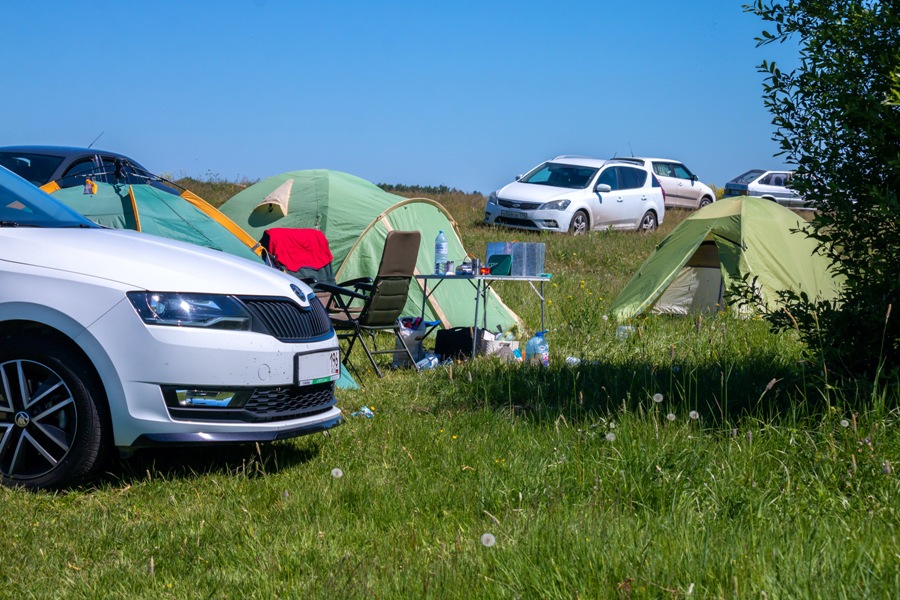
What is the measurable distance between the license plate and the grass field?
0.46 m

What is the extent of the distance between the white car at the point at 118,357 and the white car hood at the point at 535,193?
14.1 metres

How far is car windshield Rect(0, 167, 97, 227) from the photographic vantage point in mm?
5160

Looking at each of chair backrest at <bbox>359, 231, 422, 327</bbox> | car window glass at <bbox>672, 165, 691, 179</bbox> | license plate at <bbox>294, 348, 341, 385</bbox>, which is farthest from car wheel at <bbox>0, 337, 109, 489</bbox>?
car window glass at <bbox>672, 165, 691, 179</bbox>

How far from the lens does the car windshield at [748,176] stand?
101ft

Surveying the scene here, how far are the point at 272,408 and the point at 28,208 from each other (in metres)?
1.80

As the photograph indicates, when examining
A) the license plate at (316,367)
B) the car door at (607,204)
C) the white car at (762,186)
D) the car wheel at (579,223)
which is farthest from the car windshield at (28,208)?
the white car at (762,186)

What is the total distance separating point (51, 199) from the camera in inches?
220

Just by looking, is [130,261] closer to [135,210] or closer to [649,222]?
[135,210]

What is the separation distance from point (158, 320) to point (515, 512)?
186 cm

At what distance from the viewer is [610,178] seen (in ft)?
65.7

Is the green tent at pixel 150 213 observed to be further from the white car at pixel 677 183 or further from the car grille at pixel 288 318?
the white car at pixel 677 183

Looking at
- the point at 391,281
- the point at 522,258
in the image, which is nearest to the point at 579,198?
the point at 522,258

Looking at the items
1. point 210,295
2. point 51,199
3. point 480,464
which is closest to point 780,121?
point 480,464

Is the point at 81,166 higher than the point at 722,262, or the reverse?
the point at 81,166
